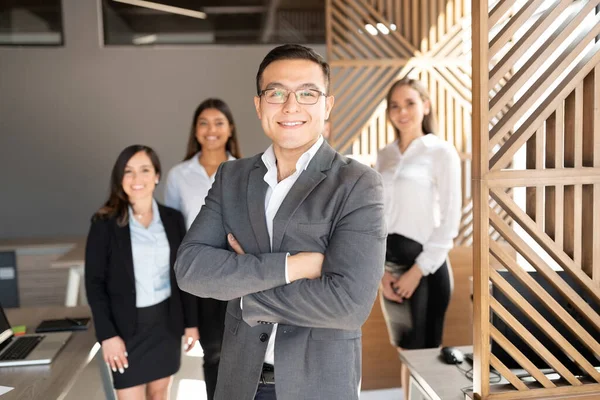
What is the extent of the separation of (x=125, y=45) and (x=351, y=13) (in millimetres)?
2270

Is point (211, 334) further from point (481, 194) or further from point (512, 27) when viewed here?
point (512, 27)

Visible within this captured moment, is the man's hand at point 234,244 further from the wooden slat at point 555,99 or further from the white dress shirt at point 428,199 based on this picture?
the white dress shirt at point 428,199

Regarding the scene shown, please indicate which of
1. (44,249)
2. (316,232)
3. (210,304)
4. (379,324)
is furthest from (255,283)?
(44,249)

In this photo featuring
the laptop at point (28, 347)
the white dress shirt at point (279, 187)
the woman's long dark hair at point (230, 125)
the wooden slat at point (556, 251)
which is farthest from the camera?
the woman's long dark hair at point (230, 125)

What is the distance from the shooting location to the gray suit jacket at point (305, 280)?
1326 mm

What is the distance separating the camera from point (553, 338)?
1.55 metres

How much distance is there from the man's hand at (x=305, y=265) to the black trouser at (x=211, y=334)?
107 centimetres

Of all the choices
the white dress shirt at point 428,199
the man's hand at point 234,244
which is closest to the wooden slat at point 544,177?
the man's hand at point 234,244

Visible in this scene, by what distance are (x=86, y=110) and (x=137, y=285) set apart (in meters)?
3.43

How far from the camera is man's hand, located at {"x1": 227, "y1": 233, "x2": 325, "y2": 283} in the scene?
134 centimetres

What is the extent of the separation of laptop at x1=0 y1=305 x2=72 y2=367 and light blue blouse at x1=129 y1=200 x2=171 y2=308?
1.13 feet

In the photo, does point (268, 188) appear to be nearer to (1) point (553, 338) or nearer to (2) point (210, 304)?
(1) point (553, 338)

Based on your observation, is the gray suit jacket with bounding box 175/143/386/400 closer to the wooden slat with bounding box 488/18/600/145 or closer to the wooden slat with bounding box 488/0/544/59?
the wooden slat with bounding box 488/18/600/145

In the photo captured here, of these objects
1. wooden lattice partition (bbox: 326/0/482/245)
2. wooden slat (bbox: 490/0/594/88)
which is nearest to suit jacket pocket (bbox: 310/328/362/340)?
wooden slat (bbox: 490/0/594/88)
